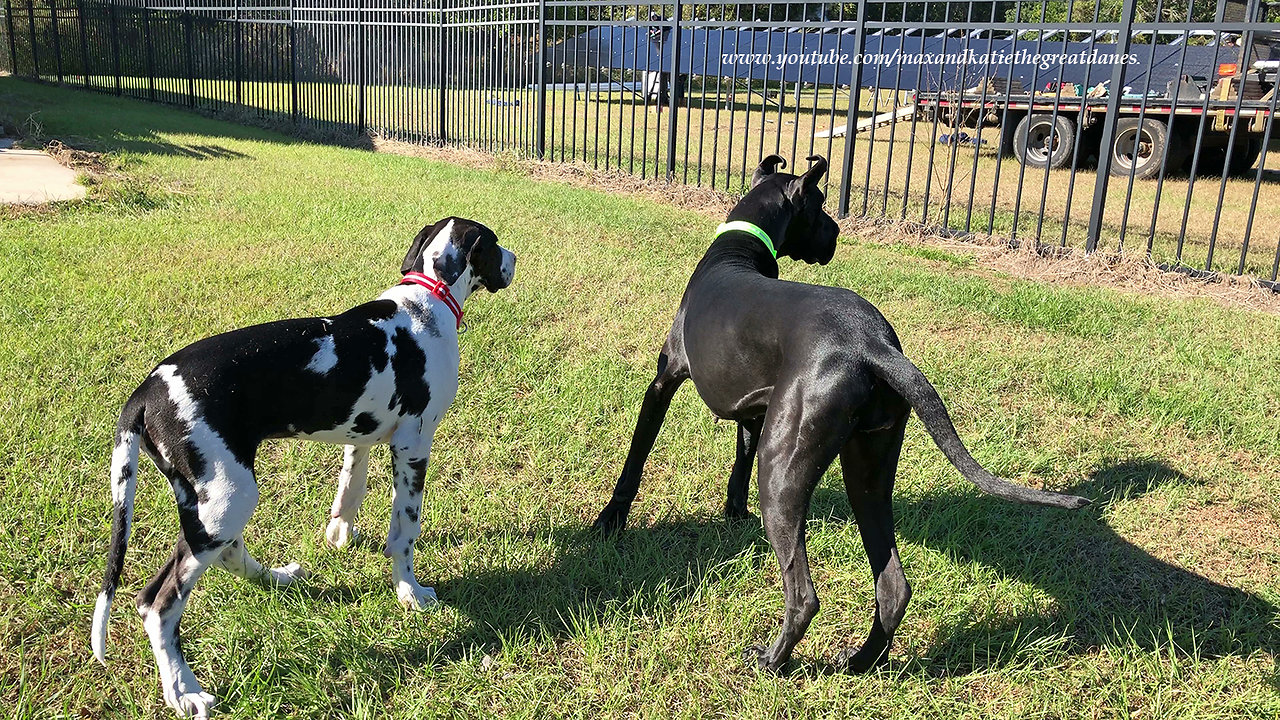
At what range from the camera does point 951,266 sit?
7.50 metres

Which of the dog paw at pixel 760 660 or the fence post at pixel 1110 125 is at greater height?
the fence post at pixel 1110 125

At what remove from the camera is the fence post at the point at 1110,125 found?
7.17 meters

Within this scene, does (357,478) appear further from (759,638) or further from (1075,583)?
(1075,583)

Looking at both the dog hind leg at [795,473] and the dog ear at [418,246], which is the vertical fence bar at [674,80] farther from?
the dog hind leg at [795,473]

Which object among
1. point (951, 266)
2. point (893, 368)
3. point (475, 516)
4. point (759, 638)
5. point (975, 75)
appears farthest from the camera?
point (975, 75)

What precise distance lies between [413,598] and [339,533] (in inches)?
17.4

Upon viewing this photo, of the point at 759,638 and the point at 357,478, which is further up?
the point at 357,478

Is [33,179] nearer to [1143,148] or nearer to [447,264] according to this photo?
[447,264]

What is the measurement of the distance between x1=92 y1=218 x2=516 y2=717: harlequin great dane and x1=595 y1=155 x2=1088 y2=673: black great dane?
83 cm

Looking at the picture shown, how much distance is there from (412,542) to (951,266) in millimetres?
5781

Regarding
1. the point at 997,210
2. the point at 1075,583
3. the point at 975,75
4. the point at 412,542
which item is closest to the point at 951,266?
the point at 997,210

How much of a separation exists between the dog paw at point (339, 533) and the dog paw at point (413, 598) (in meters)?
0.34

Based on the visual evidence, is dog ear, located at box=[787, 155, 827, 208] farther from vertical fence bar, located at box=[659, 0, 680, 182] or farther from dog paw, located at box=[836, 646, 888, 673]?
vertical fence bar, located at box=[659, 0, 680, 182]

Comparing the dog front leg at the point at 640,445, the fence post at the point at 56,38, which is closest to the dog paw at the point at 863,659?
the dog front leg at the point at 640,445
